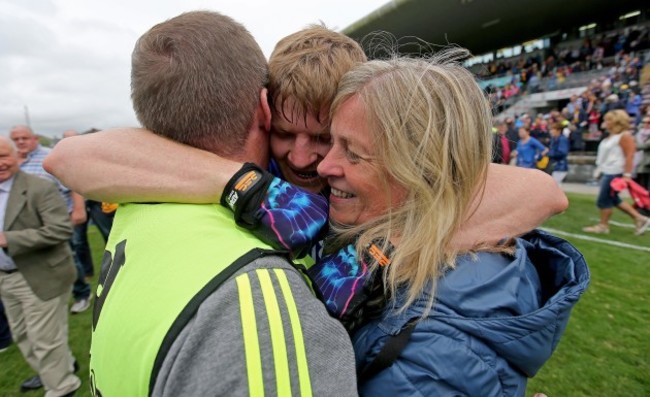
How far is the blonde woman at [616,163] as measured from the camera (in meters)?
6.90

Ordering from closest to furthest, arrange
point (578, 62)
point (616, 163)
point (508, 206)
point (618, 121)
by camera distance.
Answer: point (508, 206)
point (618, 121)
point (616, 163)
point (578, 62)

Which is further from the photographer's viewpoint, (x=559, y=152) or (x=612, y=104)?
(x=612, y=104)

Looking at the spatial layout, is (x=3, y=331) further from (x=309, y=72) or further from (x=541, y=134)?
(x=541, y=134)

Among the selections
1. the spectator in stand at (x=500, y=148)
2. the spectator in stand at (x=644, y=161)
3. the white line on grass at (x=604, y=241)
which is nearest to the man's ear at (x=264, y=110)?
the spectator in stand at (x=500, y=148)

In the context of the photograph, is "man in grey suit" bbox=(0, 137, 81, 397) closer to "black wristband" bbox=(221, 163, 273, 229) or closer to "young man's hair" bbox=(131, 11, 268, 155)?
"young man's hair" bbox=(131, 11, 268, 155)

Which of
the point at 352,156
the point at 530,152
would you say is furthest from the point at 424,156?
the point at 530,152

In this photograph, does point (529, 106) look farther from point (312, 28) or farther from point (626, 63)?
point (312, 28)

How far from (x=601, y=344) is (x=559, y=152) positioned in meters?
10.5

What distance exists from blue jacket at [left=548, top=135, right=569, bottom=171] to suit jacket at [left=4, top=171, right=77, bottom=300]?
12813 millimetres

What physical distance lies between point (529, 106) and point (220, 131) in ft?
81.8

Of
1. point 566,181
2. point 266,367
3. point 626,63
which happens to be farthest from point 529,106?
point 266,367

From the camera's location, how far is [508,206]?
142cm

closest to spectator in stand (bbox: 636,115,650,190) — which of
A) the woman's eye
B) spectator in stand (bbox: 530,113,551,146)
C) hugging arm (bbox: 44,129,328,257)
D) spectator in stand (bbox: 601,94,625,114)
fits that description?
spectator in stand (bbox: 530,113,551,146)

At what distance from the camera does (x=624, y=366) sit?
3381mm
